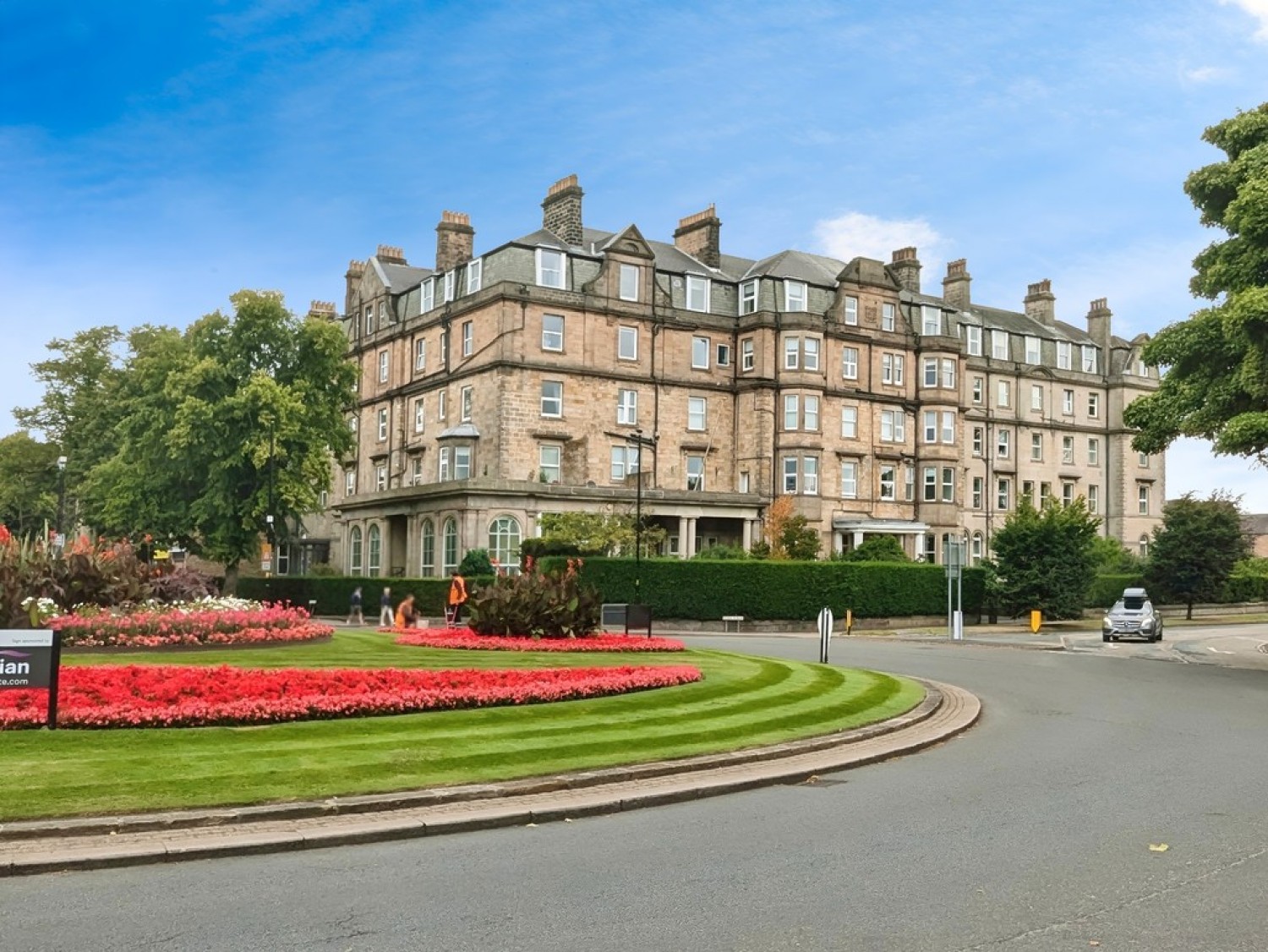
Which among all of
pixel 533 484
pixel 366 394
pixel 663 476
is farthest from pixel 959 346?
pixel 366 394

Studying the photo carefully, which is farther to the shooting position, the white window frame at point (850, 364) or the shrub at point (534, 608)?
the white window frame at point (850, 364)

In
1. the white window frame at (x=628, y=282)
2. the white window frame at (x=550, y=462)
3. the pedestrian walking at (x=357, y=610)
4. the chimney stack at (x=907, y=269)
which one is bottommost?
the pedestrian walking at (x=357, y=610)

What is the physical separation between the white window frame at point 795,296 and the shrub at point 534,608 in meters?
38.3

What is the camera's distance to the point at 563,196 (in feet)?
196

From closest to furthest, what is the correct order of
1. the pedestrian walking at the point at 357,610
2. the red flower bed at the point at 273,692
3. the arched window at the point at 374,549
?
the red flower bed at the point at 273,692 < the pedestrian walking at the point at 357,610 < the arched window at the point at 374,549

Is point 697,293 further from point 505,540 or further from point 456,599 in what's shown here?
point 456,599

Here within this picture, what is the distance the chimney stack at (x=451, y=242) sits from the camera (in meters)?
61.9

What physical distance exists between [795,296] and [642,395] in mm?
10190

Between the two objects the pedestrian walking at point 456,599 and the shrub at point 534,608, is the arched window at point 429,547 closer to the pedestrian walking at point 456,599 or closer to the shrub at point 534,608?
the pedestrian walking at point 456,599

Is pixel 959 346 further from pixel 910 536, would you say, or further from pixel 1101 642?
pixel 1101 642

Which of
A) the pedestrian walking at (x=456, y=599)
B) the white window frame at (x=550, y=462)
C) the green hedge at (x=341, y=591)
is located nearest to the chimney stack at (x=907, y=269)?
the white window frame at (x=550, y=462)

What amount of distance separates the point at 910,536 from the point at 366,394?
31.3m

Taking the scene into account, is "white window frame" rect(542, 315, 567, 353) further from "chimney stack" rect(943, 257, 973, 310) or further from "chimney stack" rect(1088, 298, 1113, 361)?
"chimney stack" rect(1088, 298, 1113, 361)

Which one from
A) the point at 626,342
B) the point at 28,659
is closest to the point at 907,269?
the point at 626,342
